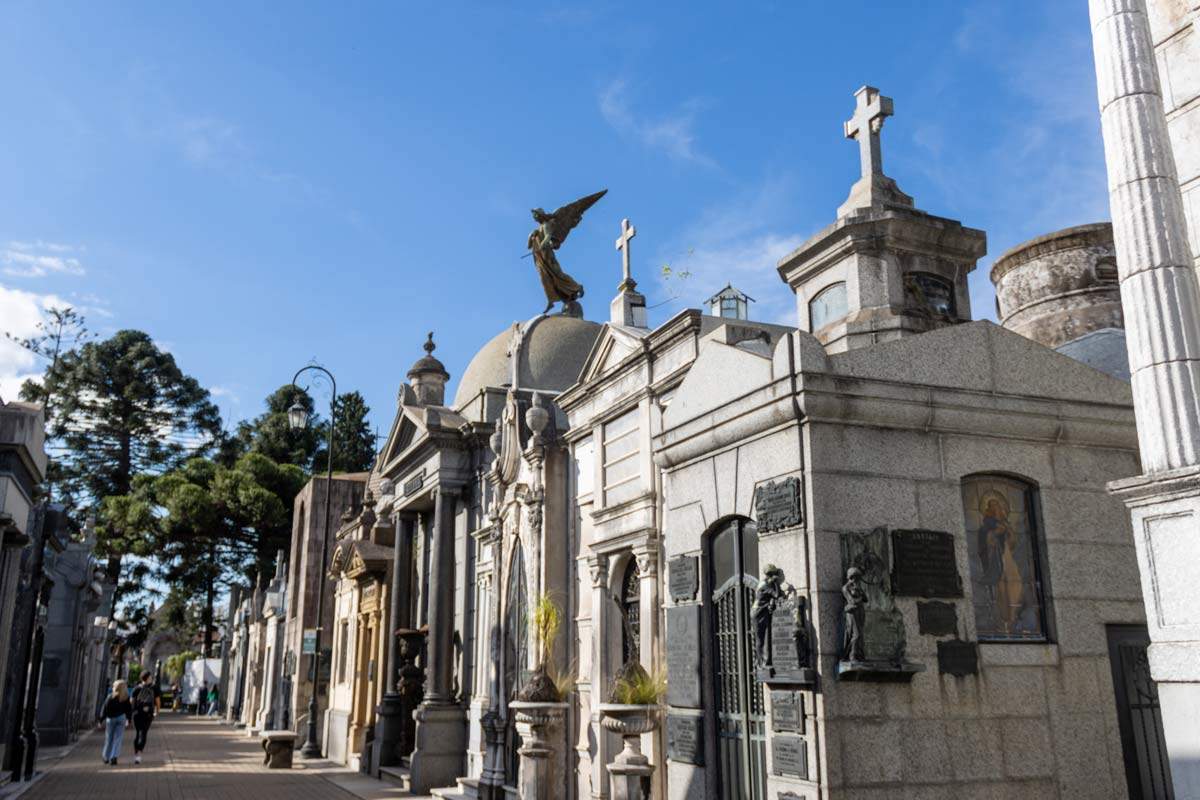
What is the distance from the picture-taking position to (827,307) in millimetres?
11008

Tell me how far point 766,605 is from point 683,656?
5.13 ft

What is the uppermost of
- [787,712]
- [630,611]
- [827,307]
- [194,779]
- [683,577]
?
[827,307]

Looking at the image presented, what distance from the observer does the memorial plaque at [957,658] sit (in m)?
6.78

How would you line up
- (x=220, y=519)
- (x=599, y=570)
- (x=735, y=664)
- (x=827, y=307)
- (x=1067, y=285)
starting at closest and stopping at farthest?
(x=735, y=664)
(x=827, y=307)
(x=599, y=570)
(x=1067, y=285)
(x=220, y=519)

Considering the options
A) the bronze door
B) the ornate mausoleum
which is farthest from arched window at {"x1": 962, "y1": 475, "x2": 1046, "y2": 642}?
the bronze door

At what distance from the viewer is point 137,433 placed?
4747 centimetres

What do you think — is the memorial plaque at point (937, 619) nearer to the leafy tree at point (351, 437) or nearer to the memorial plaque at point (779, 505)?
the memorial plaque at point (779, 505)

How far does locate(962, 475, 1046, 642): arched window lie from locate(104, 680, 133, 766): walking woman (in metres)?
17.3

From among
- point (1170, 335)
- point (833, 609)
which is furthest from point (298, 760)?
point (1170, 335)

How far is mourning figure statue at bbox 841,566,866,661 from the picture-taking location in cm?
639

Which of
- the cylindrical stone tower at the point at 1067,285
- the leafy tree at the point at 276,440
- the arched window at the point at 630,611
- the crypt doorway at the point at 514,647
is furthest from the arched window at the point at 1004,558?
the leafy tree at the point at 276,440

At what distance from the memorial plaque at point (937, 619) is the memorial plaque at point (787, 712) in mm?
968

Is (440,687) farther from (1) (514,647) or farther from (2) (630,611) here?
(2) (630,611)

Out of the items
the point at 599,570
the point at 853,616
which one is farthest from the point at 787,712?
the point at 599,570
